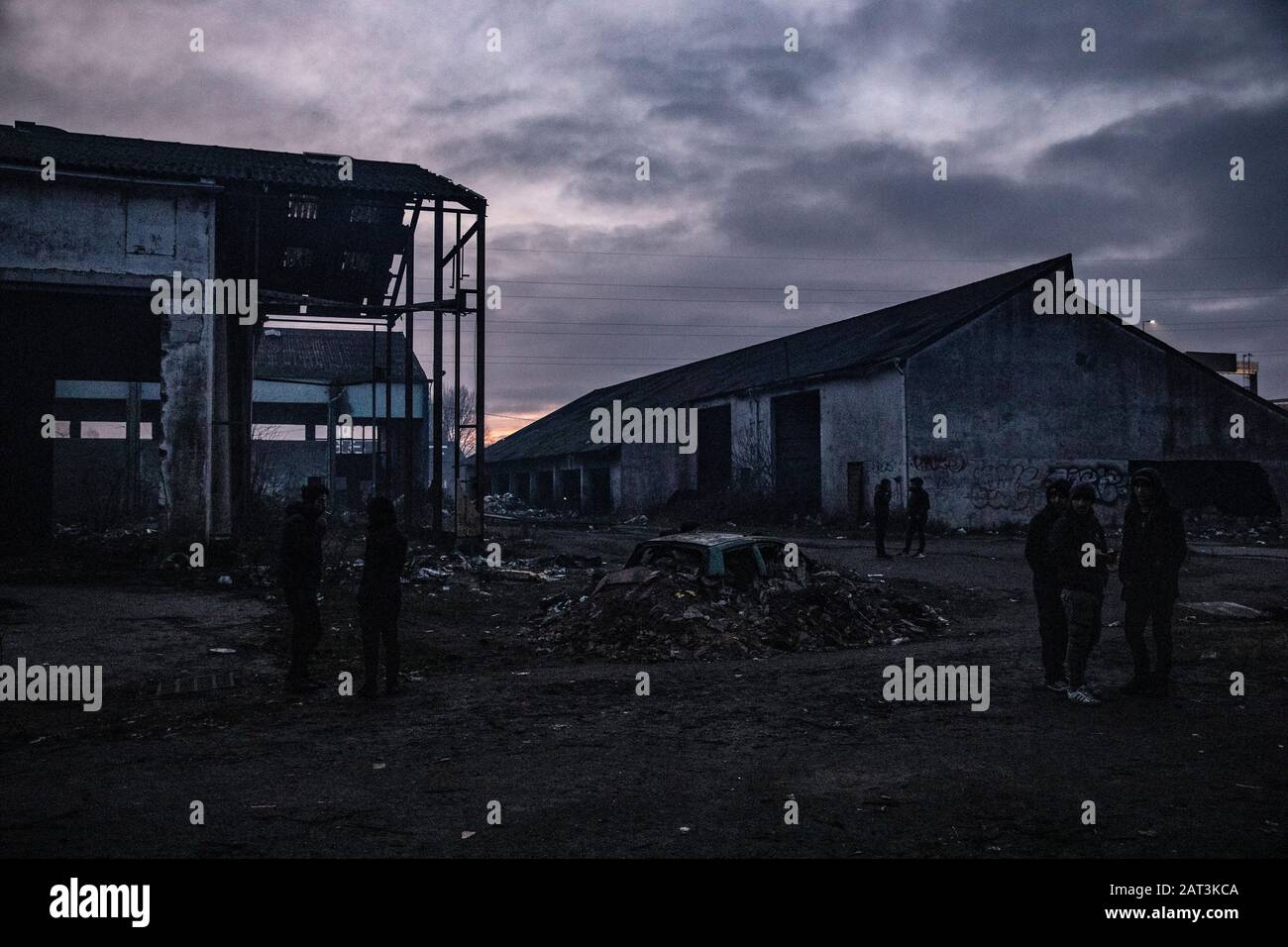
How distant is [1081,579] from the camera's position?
6723 mm

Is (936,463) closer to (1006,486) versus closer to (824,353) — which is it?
(1006,486)

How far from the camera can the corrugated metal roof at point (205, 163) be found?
1493 cm

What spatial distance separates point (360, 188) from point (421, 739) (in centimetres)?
1319

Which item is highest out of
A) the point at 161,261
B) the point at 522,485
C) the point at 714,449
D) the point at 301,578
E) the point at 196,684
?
the point at 161,261

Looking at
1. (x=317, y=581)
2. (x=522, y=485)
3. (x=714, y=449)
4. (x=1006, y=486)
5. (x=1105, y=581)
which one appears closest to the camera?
(x=1105, y=581)

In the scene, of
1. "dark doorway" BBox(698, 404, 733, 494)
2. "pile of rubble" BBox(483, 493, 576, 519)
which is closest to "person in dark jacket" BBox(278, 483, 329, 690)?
"dark doorway" BBox(698, 404, 733, 494)

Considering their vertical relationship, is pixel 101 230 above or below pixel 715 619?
above

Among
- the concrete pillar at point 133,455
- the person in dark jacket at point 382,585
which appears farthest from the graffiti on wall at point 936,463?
the concrete pillar at point 133,455

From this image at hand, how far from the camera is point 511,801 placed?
15.1 feet

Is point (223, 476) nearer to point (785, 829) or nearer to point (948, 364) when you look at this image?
point (785, 829)

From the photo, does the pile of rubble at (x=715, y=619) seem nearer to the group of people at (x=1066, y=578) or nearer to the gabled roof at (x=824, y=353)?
the group of people at (x=1066, y=578)

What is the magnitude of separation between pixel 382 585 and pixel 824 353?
2660 centimetres

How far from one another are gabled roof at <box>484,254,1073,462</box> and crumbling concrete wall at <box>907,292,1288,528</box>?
121 centimetres

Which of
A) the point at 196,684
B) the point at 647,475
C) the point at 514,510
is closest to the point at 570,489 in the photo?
the point at 514,510
